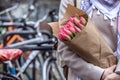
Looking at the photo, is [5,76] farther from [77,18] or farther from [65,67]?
[77,18]

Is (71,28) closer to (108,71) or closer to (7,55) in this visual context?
(108,71)

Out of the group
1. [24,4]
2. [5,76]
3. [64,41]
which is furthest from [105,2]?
[24,4]

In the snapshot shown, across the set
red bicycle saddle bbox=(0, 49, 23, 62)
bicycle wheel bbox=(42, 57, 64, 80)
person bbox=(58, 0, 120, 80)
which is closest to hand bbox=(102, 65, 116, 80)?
person bbox=(58, 0, 120, 80)

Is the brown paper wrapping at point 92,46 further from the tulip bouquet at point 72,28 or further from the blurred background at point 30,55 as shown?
the blurred background at point 30,55

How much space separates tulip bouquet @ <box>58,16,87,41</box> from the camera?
99.3 inches

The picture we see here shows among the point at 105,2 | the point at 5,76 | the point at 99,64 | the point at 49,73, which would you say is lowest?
the point at 49,73

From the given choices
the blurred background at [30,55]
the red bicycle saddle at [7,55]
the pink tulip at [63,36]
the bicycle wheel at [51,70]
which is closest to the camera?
the pink tulip at [63,36]

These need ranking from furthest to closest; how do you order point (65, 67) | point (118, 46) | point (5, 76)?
point (5, 76)
point (65, 67)
point (118, 46)

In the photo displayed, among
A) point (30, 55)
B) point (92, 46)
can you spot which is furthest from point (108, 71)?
point (30, 55)

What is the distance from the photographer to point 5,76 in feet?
11.7

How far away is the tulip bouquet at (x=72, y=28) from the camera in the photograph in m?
2.52

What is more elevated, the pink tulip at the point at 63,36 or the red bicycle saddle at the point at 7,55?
the pink tulip at the point at 63,36

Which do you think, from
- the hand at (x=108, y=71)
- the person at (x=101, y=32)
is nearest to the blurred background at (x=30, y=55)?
the person at (x=101, y=32)

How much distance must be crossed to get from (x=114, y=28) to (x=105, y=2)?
17cm
